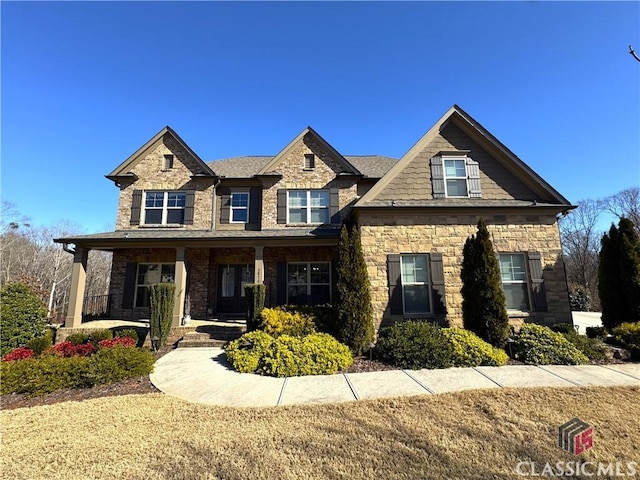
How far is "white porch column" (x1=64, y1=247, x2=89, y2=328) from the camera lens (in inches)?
423

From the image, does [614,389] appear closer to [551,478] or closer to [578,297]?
[551,478]

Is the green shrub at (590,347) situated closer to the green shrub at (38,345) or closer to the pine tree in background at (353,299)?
the pine tree in background at (353,299)

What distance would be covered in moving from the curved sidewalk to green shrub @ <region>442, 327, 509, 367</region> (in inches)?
8.0

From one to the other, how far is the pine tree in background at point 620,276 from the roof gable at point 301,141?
9.20m

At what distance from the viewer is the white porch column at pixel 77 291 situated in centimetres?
1074

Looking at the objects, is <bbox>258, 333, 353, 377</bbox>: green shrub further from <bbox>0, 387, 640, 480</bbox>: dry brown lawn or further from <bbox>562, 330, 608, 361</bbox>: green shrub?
<bbox>562, 330, 608, 361</bbox>: green shrub

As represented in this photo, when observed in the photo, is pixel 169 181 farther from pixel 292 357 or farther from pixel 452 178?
pixel 452 178

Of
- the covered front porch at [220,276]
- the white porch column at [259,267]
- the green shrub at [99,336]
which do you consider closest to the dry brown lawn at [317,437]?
the green shrub at [99,336]

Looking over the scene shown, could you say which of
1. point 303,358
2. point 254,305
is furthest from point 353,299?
point 254,305

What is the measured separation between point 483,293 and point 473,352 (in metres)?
1.78

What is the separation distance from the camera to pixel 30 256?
93.5ft

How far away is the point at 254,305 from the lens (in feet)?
31.8

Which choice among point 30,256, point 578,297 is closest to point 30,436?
point 578,297

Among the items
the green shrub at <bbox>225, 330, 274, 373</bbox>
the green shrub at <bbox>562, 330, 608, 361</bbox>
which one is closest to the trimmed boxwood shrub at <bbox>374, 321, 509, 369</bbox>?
the green shrub at <bbox>562, 330, 608, 361</bbox>
